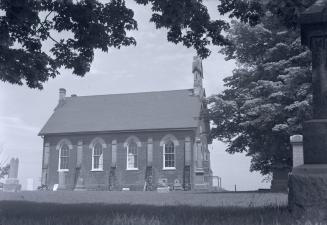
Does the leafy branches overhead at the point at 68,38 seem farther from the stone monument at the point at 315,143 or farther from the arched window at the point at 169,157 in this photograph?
the arched window at the point at 169,157

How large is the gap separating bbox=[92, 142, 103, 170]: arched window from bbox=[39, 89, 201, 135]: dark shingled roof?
1724 millimetres

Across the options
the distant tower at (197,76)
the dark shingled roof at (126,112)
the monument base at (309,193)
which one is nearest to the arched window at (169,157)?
the dark shingled roof at (126,112)

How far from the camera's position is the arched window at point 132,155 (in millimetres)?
36375

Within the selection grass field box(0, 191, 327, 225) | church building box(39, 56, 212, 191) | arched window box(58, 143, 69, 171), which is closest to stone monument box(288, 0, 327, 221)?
grass field box(0, 191, 327, 225)

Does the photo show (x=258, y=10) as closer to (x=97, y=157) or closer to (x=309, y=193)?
(x=309, y=193)

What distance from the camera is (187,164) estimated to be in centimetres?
3422

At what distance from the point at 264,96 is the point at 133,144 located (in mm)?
17591

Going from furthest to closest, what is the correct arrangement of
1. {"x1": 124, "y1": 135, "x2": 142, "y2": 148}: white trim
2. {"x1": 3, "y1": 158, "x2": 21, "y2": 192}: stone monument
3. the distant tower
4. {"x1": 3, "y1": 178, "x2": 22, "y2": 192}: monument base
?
the distant tower → {"x1": 124, "y1": 135, "x2": 142, "y2": 148}: white trim → {"x1": 3, "y1": 158, "x2": 21, "y2": 192}: stone monument → {"x1": 3, "y1": 178, "x2": 22, "y2": 192}: monument base

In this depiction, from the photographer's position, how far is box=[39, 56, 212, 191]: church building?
34.9 metres

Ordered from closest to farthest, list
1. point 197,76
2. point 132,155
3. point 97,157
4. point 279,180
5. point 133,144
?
point 279,180 → point 132,155 → point 133,144 → point 97,157 → point 197,76

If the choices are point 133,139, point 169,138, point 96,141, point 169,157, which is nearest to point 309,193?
point 169,157

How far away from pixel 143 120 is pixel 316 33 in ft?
108

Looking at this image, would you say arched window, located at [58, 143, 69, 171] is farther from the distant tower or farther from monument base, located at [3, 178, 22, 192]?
the distant tower

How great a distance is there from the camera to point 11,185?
34.1 meters
